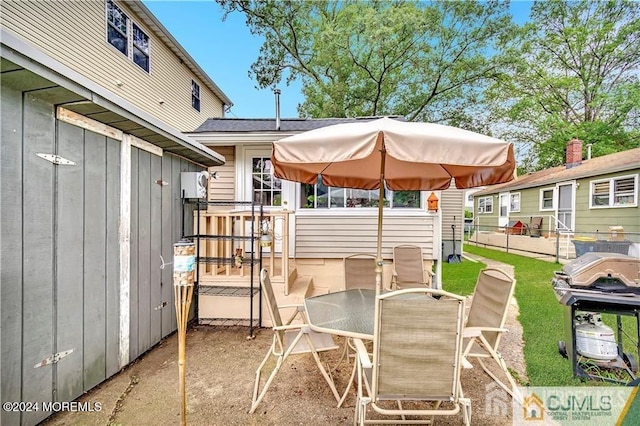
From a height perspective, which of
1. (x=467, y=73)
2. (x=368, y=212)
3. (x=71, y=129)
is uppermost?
(x=467, y=73)

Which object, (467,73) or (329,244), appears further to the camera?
(467,73)

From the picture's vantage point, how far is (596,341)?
284 cm

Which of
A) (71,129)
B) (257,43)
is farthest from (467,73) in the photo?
(71,129)

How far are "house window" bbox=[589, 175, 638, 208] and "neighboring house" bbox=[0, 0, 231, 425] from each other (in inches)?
523

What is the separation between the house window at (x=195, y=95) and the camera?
1192cm

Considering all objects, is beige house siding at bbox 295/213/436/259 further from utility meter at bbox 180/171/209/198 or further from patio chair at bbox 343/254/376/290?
utility meter at bbox 180/171/209/198

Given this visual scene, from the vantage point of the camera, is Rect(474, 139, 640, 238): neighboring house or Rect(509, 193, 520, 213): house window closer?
Rect(474, 139, 640, 238): neighboring house

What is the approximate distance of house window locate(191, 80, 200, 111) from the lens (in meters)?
11.9

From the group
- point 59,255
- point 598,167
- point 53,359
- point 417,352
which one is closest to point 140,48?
point 59,255

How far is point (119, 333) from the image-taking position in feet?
9.76

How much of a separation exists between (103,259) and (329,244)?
3463 millimetres

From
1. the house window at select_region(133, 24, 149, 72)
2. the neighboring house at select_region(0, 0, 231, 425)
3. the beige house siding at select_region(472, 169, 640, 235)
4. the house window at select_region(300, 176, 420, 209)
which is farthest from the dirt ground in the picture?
the beige house siding at select_region(472, 169, 640, 235)

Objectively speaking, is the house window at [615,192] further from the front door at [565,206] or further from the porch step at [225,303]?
the porch step at [225,303]

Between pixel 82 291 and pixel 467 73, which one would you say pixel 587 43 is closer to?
pixel 467 73
